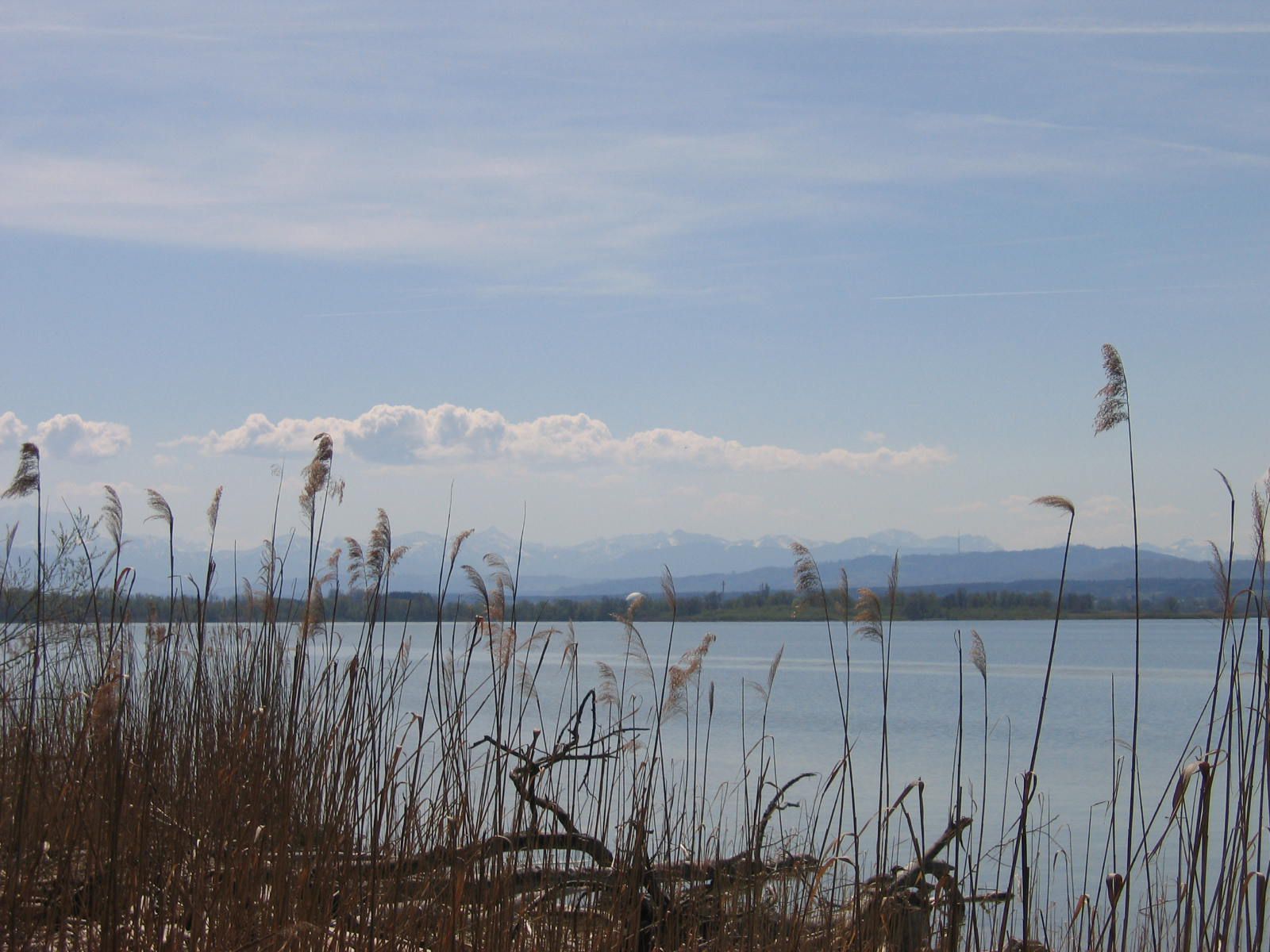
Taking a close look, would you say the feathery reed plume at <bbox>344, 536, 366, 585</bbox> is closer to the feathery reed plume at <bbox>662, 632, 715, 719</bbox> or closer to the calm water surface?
the calm water surface

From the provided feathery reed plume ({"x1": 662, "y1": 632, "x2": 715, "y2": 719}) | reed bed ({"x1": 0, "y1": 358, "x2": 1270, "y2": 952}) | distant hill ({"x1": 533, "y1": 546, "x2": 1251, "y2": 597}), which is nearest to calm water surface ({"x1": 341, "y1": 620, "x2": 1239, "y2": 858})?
feathery reed plume ({"x1": 662, "y1": 632, "x2": 715, "y2": 719})

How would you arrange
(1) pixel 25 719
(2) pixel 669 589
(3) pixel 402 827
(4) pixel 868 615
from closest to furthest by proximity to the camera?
1. (1) pixel 25 719
2. (4) pixel 868 615
3. (3) pixel 402 827
4. (2) pixel 669 589

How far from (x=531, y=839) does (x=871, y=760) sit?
13679 millimetres

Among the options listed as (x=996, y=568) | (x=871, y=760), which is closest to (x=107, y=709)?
(x=871, y=760)

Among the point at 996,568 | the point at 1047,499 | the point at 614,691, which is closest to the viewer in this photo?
the point at 1047,499

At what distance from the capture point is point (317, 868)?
281 centimetres

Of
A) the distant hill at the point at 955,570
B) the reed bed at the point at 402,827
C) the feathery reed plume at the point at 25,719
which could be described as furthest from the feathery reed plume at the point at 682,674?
Answer: the distant hill at the point at 955,570

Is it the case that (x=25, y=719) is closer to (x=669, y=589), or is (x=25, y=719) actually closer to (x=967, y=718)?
(x=669, y=589)

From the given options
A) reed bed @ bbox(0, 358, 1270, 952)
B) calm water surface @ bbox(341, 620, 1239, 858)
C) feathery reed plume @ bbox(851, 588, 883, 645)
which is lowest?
calm water surface @ bbox(341, 620, 1239, 858)

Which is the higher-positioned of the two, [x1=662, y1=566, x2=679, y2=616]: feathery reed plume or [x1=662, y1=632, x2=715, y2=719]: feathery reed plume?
[x1=662, y1=566, x2=679, y2=616]: feathery reed plume

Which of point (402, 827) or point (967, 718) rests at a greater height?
point (402, 827)

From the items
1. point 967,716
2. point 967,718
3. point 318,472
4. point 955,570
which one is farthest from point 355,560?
point 955,570

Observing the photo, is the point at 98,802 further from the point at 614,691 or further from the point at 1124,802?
the point at 1124,802

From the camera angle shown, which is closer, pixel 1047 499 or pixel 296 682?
pixel 1047 499
